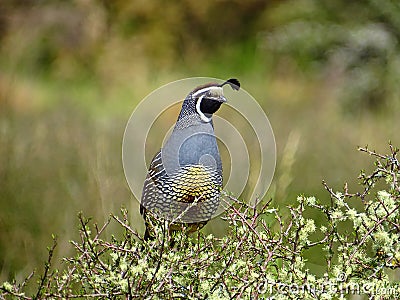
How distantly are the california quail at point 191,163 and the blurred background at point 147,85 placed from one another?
9.7 inches

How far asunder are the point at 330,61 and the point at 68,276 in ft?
23.5

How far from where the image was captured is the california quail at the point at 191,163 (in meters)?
2.07

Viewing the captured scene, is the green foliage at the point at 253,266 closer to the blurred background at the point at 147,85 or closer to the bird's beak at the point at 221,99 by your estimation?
the bird's beak at the point at 221,99

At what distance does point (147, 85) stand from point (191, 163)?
5.70 meters

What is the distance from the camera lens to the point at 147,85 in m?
7.76

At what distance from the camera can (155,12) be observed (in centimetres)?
1059

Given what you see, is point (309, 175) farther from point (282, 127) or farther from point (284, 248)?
point (284, 248)

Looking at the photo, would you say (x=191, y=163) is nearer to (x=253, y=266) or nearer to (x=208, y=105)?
(x=208, y=105)

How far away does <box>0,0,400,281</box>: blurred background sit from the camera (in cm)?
283

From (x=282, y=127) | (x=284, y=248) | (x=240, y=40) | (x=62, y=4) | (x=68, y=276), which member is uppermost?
(x=240, y=40)

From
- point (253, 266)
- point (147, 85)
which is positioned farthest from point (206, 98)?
point (147, 85)

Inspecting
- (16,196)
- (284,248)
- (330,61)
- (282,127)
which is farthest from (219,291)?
(330,61)

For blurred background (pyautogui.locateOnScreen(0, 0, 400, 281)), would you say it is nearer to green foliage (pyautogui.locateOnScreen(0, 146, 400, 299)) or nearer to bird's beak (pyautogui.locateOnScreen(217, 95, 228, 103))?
bird's beak (pyautogui.locateOnScreen(217, 95, 228, 103))

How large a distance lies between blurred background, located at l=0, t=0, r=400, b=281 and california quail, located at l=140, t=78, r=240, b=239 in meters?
0.25
